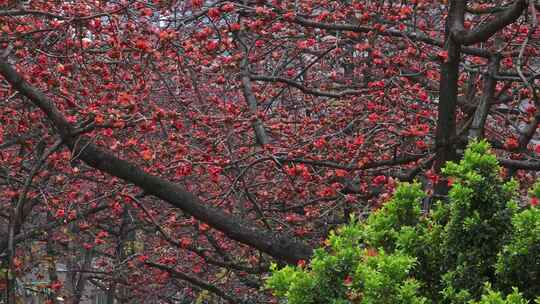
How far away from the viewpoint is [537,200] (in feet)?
11.5

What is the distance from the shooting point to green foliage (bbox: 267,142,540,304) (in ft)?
10.8

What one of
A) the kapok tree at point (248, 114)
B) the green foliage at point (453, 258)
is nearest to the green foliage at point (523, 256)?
the green foliage at point (453, 258)

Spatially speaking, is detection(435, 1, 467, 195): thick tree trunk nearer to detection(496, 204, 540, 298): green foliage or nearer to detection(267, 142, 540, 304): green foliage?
detection(267, 142, 540, 304): green foliage

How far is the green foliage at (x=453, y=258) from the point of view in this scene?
3.30 m

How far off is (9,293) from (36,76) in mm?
1853

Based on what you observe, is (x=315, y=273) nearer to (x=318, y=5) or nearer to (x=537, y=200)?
(x=537, y=200)

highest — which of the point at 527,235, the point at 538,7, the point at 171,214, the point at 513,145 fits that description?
the point at 171,214

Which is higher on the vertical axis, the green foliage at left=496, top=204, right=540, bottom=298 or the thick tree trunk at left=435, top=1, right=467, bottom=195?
the thick tree trunk at left=435, top=1, right=467, bottom=195

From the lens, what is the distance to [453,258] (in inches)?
140

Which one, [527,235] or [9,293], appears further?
[9,293]

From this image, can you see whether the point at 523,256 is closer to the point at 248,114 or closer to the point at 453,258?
the point at 453,258

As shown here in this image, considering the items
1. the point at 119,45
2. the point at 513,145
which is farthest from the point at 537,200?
the point at 119,45

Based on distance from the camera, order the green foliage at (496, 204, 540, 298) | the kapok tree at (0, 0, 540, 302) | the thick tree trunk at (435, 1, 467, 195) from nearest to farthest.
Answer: the green foliage at (496, 204, 540, 298), the thick tree trunk at (435, 1, 467, 195), the kapok tree at (0, 0, 540, 302)

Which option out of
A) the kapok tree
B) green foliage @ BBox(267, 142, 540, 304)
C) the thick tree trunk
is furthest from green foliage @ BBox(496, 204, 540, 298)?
the thick tree trunk
